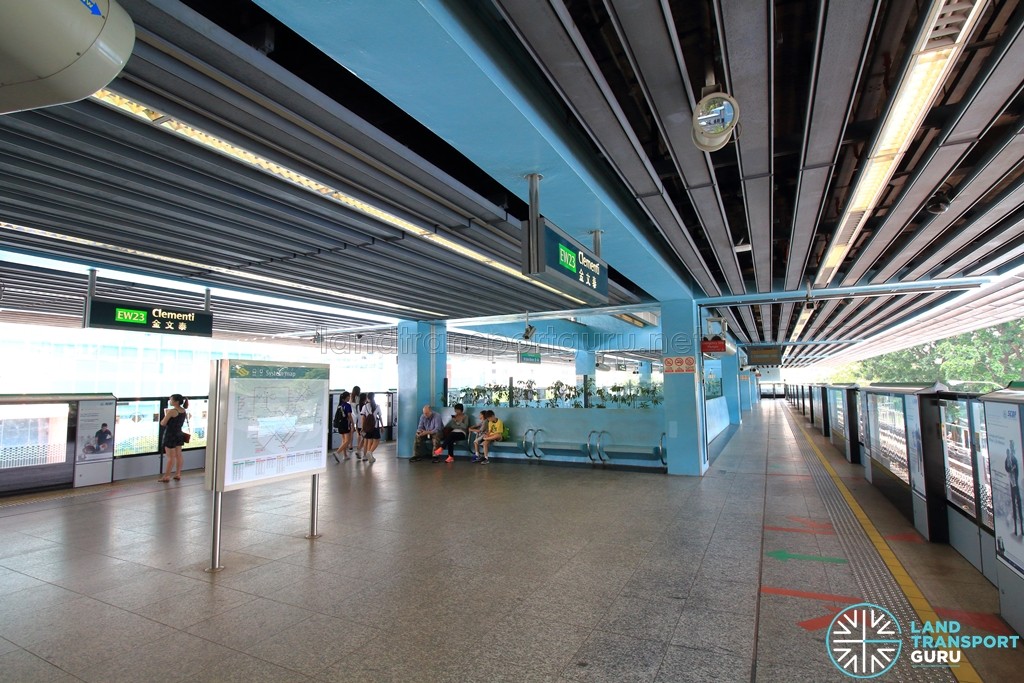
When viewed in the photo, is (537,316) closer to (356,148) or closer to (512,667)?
(356,148)

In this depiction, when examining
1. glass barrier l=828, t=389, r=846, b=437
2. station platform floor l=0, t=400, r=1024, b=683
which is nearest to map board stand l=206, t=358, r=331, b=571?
station platform floor l=0, t=400, r=1024, b=683

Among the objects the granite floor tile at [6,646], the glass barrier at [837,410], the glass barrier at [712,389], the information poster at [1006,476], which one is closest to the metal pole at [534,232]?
the information poster at [1006,476]

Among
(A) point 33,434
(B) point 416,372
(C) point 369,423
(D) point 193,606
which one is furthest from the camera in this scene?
(B) point 416,372

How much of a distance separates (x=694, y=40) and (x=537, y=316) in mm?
8703

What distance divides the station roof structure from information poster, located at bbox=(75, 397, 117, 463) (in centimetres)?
330

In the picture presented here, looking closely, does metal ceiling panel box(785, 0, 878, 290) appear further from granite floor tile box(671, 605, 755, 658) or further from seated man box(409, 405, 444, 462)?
seated man box(409, 405, 444, 462)

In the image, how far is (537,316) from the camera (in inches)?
468

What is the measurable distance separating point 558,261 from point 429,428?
7.98 meters

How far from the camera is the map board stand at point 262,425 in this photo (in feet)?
15.4

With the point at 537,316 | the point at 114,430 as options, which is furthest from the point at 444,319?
the point at 114,430

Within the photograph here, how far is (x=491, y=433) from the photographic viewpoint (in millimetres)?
11086

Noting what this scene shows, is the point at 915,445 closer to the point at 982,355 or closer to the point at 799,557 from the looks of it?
the point at 799,557

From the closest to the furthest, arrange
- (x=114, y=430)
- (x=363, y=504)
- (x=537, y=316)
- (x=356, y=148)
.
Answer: (x=356, y=148) < (x=363, y=504) < (x=114, y=430) < (x=537, y=316)

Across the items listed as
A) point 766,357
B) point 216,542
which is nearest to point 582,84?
point 216,542
